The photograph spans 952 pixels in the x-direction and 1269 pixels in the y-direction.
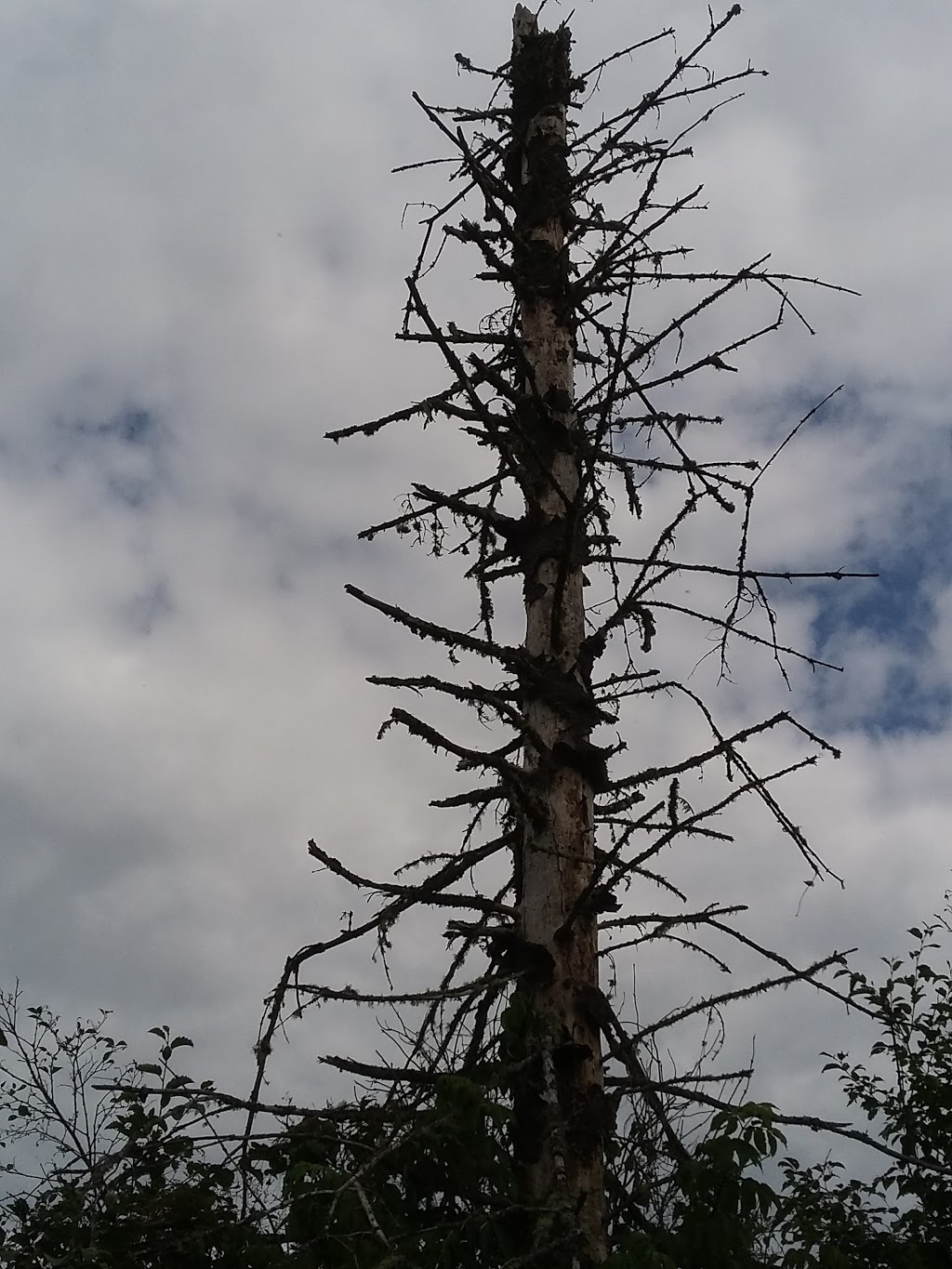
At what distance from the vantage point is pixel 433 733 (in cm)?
372

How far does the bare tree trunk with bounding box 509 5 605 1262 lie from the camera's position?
339 cm

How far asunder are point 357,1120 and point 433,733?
4.55ft

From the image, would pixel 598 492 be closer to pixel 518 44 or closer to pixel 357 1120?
pixel 518 44

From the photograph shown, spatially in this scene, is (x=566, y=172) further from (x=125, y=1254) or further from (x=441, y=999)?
(x=125, y=1254)

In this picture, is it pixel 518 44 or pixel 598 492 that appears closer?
pixel 598 492

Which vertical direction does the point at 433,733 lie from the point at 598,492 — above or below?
below

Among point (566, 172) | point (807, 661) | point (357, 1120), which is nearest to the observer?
point (357, 1120)

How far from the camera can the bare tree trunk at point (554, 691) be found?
3389 millimetres

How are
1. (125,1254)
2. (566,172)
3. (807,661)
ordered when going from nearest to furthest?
(125,1254)
(807,661)
(566,172)

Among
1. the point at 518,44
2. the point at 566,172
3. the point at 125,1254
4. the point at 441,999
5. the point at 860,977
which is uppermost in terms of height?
the point at 518,44

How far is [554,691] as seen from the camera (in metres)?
4.19

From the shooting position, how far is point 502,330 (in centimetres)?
534

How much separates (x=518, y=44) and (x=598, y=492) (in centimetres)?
292

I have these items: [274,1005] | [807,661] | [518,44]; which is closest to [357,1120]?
[274,1005]
